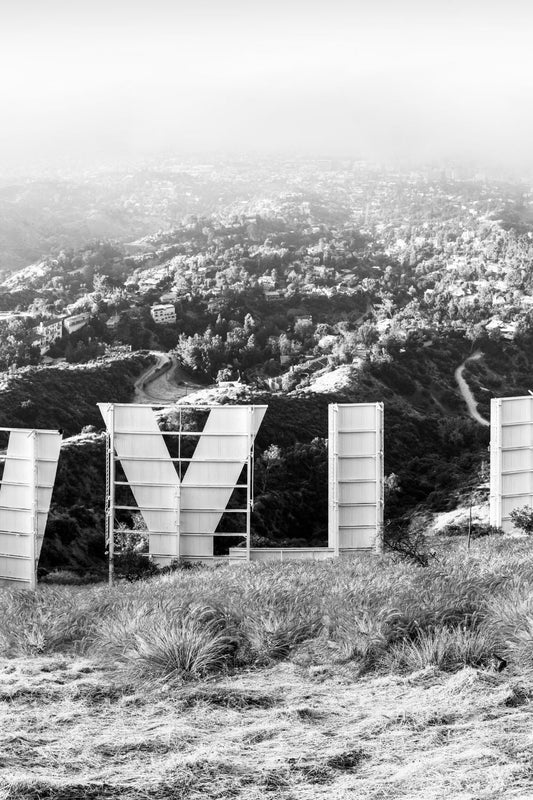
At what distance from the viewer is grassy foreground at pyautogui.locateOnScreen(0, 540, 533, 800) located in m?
3.61

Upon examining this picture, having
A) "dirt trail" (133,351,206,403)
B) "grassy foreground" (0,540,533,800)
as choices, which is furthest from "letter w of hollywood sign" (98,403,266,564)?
"dirt trail" (133,351,206,403)

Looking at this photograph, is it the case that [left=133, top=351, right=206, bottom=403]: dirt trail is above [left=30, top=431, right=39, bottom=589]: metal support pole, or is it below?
above

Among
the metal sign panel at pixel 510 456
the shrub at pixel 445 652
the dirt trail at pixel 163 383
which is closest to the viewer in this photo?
the shrub at pixel 445 652

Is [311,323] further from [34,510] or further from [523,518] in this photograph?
[34,510]

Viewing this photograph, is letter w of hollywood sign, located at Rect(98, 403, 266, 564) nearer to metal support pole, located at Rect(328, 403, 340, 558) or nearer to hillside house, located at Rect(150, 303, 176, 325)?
metal support pole, located at Rect(328, 403, 340, 558)

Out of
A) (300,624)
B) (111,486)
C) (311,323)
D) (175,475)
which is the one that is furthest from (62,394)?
(300,624)

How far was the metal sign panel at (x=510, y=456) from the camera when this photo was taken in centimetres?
1283

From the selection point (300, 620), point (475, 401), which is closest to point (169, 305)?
point (475, 401)

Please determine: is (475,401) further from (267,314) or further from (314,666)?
(314,666)

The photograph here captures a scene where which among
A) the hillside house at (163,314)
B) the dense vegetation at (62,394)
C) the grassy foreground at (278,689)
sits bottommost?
the grassy foreground at (278,689)

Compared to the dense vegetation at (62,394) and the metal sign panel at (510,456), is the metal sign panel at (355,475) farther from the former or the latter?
the dense vegetation at (62,394)

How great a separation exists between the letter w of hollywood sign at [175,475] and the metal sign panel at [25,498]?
4.60 feet

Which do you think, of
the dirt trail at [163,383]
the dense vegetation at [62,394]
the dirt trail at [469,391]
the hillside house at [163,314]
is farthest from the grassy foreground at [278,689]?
the hillside house at [163,314]

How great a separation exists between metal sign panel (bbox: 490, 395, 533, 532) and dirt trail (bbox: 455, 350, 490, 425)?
140 feet
